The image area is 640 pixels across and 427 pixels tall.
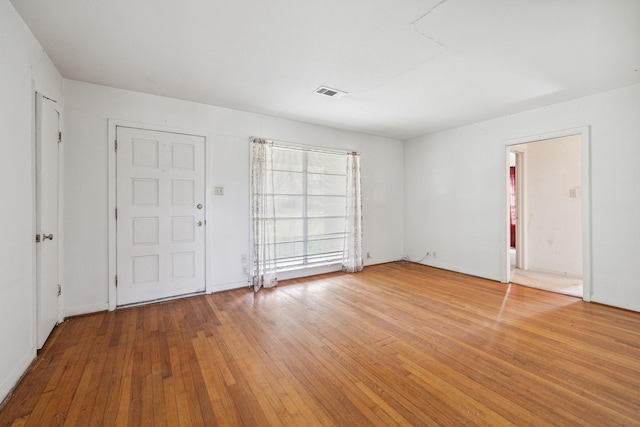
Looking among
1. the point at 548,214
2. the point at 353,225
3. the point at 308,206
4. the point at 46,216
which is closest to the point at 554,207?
the point at 548,214


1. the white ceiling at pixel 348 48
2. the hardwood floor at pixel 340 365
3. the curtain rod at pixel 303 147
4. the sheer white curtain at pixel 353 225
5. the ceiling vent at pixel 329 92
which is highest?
the ceiling vent at pixel 329 92

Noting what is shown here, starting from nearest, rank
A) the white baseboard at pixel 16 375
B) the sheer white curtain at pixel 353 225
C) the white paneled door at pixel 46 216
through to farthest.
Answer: the white baseboard at pixel 16 375 < the white paneled door at pixel 46 216 < the sheer white curtain at pixel 353 225

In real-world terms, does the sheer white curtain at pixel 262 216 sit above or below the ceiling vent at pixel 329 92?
below

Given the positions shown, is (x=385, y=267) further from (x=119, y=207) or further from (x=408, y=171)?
(x=119, y=207)

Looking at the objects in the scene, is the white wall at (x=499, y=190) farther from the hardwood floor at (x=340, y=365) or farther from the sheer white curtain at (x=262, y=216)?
the sheer white curtain at (x=262, y=216)

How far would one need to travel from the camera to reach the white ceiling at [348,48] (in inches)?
76.8

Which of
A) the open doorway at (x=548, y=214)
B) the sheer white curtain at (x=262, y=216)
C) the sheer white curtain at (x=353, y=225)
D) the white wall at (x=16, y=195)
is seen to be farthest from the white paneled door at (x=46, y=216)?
the open doorway at (x=548, y=214)

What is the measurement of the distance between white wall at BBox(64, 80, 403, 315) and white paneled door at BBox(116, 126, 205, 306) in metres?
0.14

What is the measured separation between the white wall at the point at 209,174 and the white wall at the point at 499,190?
74 cm

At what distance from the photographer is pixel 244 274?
415 cm

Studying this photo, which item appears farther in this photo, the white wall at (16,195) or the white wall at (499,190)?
the white wall at (499,190)

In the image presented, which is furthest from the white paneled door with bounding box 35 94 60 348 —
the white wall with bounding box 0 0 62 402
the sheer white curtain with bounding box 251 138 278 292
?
the sheer white curtain with bounding box 251 138 278 292

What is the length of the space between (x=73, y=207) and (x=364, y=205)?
4.30 m

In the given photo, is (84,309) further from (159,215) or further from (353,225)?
(353,225)
